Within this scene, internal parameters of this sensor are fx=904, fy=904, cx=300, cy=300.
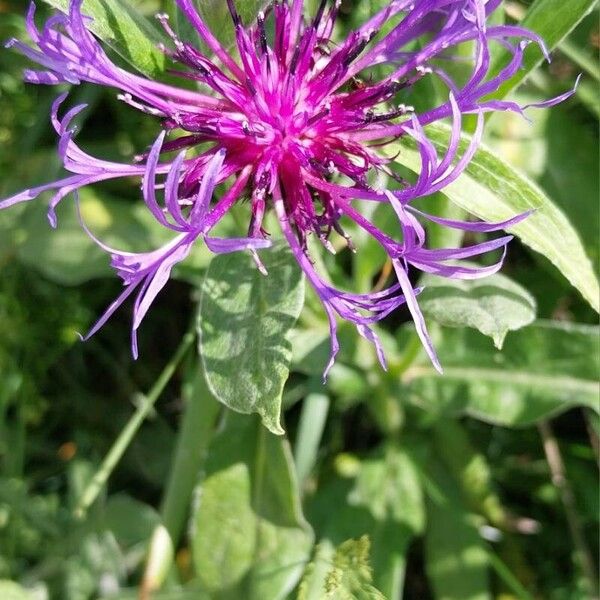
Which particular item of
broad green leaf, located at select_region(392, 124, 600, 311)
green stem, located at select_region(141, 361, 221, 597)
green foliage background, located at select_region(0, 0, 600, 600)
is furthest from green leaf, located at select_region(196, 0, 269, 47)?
green stem, located at select_region(141, 361, 221, 597)

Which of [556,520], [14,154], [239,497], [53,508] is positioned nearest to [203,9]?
[239,497]

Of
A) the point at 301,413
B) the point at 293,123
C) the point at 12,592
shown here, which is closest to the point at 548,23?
the point at 293,123

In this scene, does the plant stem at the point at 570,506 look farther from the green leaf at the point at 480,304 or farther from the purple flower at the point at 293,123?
the purple flower at the point at 293,123

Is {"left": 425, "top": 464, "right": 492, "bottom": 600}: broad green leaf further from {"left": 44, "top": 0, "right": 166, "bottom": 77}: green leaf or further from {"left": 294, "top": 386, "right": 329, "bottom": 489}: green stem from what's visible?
{"left": 44, "top": 0, "right": 166, "bottom": 77}: green leaf

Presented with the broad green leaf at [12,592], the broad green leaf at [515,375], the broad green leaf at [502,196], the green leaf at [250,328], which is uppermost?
the broad green leaf at [502,196]

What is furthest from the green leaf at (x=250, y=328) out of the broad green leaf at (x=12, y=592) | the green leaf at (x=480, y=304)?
the broad green leaf at (x=12, y=592)

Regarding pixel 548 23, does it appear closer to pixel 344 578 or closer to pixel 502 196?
pixel 502 196

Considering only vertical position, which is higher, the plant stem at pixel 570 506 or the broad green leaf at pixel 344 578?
the broad green leaf at pixel 344 578
